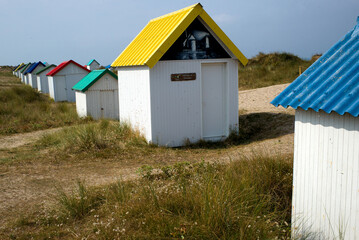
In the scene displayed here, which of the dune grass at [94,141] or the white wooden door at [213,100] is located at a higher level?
the white wooden door at [213,100]

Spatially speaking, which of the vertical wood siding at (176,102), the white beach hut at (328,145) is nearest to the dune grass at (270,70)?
the vertical wood siding at (176,102)

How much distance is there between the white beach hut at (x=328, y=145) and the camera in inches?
170

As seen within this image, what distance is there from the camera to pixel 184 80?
11156 millimetres

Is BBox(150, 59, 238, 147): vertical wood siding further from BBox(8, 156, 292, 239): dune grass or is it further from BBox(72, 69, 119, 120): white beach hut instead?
BBox(72, 69, 119, 120): white beach hut

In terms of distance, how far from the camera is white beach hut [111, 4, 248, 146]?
10789mm

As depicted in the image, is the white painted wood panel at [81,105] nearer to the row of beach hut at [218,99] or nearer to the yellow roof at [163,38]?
the row of beach hut at [218,99]

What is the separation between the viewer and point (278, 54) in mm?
35469

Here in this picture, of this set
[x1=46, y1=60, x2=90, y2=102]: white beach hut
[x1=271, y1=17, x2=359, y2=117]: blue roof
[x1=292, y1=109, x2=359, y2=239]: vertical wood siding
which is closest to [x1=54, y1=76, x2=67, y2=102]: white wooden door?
[x1=46, y1=60, x2=90, y2=102]: white beach hut

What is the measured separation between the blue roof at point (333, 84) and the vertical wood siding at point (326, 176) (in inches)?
8.5

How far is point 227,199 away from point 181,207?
643 millimetres

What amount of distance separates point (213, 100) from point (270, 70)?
2205 cm

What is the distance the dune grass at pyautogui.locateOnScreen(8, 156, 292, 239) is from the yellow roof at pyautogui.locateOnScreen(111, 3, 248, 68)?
4776 millimetres

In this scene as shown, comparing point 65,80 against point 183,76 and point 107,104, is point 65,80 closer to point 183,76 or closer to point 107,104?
point 107,104

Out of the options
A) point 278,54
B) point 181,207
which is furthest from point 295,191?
point 278,54
